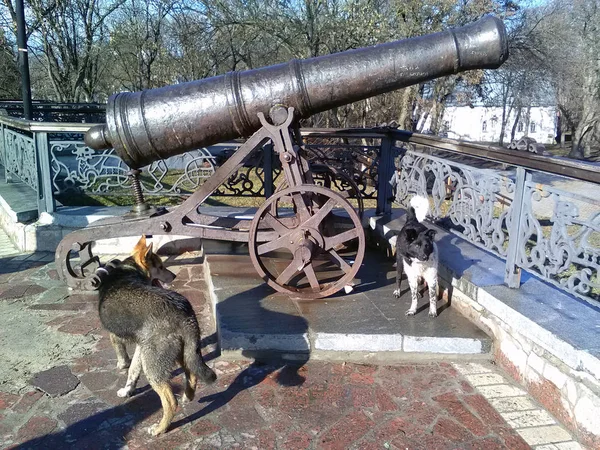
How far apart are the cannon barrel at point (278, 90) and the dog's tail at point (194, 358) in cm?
191

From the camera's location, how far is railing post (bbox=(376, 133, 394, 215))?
592cm

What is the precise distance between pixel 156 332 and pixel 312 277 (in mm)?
1658

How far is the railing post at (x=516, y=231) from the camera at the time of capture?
3629 millimetres

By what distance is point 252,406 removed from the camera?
126 inches

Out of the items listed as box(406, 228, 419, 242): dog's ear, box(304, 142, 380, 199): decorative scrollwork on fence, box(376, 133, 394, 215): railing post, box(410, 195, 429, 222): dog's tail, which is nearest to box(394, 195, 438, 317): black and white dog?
box(406, 228, 419, 242): dog's ear

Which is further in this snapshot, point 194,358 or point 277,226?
point 277,226

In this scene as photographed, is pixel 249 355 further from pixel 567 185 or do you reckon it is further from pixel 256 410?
pixel 567 185

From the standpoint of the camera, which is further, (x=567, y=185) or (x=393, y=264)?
(x=567, y=185)

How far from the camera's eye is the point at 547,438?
115 inches

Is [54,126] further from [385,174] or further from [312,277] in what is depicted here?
[385,174]

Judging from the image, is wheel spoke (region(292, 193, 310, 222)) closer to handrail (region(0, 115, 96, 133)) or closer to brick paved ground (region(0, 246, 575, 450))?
brick paved ground (region(0, 246, 575, 450))

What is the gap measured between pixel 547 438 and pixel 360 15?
12882 millimetres

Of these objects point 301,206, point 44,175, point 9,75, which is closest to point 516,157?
point 301,206

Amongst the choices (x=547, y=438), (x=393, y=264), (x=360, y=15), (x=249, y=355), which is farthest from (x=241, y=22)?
(x=547, y=438)
